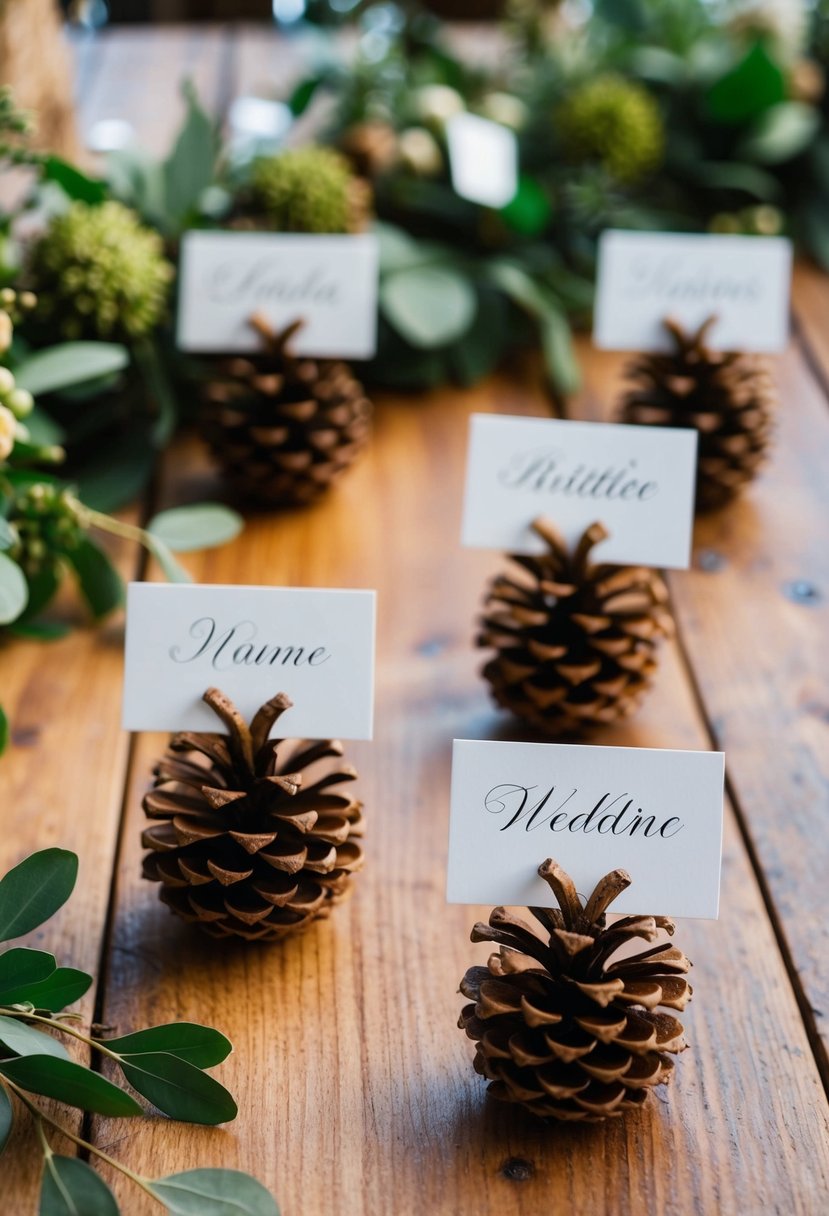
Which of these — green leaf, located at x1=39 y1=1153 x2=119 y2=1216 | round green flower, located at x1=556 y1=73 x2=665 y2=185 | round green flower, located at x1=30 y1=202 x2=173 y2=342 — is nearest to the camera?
green leaf, located at x1=39 y1=1153 x2=119 y2=1216

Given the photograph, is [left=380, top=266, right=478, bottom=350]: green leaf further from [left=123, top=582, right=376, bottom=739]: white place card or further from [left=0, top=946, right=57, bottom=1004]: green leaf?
[left=0, top=946, right=57, bottom=1004]: green leaf

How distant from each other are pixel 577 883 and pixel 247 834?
0.16 meters

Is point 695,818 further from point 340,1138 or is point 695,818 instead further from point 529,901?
point 340,1138

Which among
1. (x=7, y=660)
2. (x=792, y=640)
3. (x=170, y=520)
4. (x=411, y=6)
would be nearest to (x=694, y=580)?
(x=792, y=640)

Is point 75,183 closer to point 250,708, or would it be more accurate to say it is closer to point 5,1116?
point 250,708

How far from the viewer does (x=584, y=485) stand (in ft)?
2.61

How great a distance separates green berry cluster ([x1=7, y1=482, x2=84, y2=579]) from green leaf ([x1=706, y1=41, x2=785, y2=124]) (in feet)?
2.71

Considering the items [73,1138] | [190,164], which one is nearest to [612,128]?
[190,164]

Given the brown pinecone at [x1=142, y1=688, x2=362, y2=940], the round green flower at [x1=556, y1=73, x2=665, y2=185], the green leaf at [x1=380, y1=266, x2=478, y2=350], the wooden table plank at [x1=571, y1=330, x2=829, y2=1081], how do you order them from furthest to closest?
the round green flower at [x1=556, y1=73, x2=665, y2=185], the green leaf at [x1=380, y1=266, x2=478, y2=350], the wooden table plank at [x1=571, y1=330, x2=829, y2=1081], the brown pinecone at [x1=142, y1=688, x2=362, y2=940]

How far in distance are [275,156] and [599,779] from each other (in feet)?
2.49

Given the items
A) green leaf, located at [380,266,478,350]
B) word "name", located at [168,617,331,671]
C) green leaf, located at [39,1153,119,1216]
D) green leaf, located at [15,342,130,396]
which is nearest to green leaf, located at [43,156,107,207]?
green leaf, located at [15,342,130,396]

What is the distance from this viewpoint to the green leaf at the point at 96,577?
920mm

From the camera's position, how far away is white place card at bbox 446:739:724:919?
2.00ft

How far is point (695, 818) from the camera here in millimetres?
615
